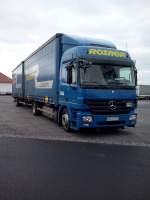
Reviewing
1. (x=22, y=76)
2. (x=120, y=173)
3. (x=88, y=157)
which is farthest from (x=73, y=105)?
(x=22, y=76)

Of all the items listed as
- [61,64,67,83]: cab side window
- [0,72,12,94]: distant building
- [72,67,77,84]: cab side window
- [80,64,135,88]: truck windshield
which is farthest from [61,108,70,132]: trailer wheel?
[0,72,12,94]: distant building

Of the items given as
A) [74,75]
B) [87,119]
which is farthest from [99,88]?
[87,119]

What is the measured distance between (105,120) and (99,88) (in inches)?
47.8

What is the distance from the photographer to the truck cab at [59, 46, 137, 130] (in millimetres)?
10469

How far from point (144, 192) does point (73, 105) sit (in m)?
6.12

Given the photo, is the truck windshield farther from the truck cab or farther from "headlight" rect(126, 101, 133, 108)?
"headlight" rect(126, 101, 133, 108)

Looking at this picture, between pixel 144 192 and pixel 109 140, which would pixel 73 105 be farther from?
pixel 144 192

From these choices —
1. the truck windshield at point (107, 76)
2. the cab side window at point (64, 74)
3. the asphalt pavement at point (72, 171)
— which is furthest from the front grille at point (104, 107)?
the cab side window at point (64, 74)

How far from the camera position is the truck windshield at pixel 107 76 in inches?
413

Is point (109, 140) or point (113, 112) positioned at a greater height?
point (113, 112)

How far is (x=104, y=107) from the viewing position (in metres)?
10.7

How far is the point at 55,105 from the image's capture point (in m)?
13.1

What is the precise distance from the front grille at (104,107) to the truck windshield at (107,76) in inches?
22.7

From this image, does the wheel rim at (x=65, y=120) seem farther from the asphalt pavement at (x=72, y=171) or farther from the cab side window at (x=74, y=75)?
the asphalt pavement at (x=72, y=171)
